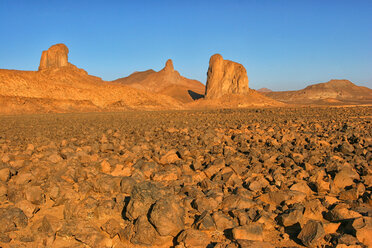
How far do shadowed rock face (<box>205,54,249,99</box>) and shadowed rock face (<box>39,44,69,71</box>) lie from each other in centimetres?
3681

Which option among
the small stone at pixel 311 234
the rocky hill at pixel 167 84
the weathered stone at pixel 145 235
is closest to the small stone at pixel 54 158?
the weathered stone at pixel 145 235

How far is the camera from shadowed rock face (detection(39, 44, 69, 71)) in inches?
3044

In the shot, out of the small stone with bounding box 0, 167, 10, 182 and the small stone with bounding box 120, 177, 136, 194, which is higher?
the small stone with bounding box 0, 167, 10, 182

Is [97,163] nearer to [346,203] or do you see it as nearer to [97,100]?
[346,203]

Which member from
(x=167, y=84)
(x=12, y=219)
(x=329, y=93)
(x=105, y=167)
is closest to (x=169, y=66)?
(x=167, y=84)

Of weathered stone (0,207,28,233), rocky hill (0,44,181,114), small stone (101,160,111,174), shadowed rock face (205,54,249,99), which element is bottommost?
weathered stone (0,207,28,233)

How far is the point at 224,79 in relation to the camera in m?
71.7

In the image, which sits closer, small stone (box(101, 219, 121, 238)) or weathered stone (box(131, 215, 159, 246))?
weathered stone (box(131, 215, 159, 246))

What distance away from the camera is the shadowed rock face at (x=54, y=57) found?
77.3 meters

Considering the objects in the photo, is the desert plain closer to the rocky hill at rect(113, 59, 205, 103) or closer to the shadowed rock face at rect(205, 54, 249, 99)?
the shadowed rock face at rect(205, 54, 249, 99)

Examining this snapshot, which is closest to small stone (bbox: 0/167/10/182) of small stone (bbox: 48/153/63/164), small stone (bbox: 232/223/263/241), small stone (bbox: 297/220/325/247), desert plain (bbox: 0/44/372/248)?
desert plain (bbox: 0/44/372/248)

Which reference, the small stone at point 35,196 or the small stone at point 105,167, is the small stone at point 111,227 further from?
the small stone at point 105,167

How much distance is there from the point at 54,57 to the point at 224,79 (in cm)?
4283

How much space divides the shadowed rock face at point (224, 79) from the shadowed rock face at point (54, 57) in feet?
121
